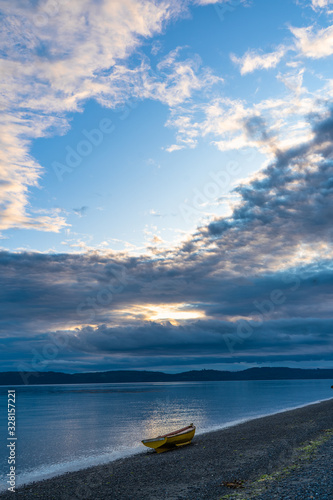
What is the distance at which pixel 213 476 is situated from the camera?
2356 cm

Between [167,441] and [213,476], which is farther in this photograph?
[167,441]

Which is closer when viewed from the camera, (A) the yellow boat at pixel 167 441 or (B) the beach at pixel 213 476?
(B) the beach at pixel 213 476

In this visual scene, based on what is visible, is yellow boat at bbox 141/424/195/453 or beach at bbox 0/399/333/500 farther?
yellow boat at bbox 141/424/195/453

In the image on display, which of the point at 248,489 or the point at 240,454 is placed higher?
the point at 248,489

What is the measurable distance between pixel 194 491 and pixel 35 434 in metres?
47.6

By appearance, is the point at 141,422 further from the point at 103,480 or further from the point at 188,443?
the point at 103,480

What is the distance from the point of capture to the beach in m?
18.3

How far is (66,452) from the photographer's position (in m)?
43.6

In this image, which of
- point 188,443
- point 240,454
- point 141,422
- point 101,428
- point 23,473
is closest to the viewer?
point 240,454

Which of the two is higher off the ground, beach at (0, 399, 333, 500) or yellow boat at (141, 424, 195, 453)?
beach at (0, 399, 333, 500)

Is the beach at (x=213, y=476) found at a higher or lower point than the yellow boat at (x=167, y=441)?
higher

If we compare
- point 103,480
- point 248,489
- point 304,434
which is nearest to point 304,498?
point 248,489

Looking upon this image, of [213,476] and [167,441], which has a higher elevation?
[213,476]

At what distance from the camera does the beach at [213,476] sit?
18.3 m
